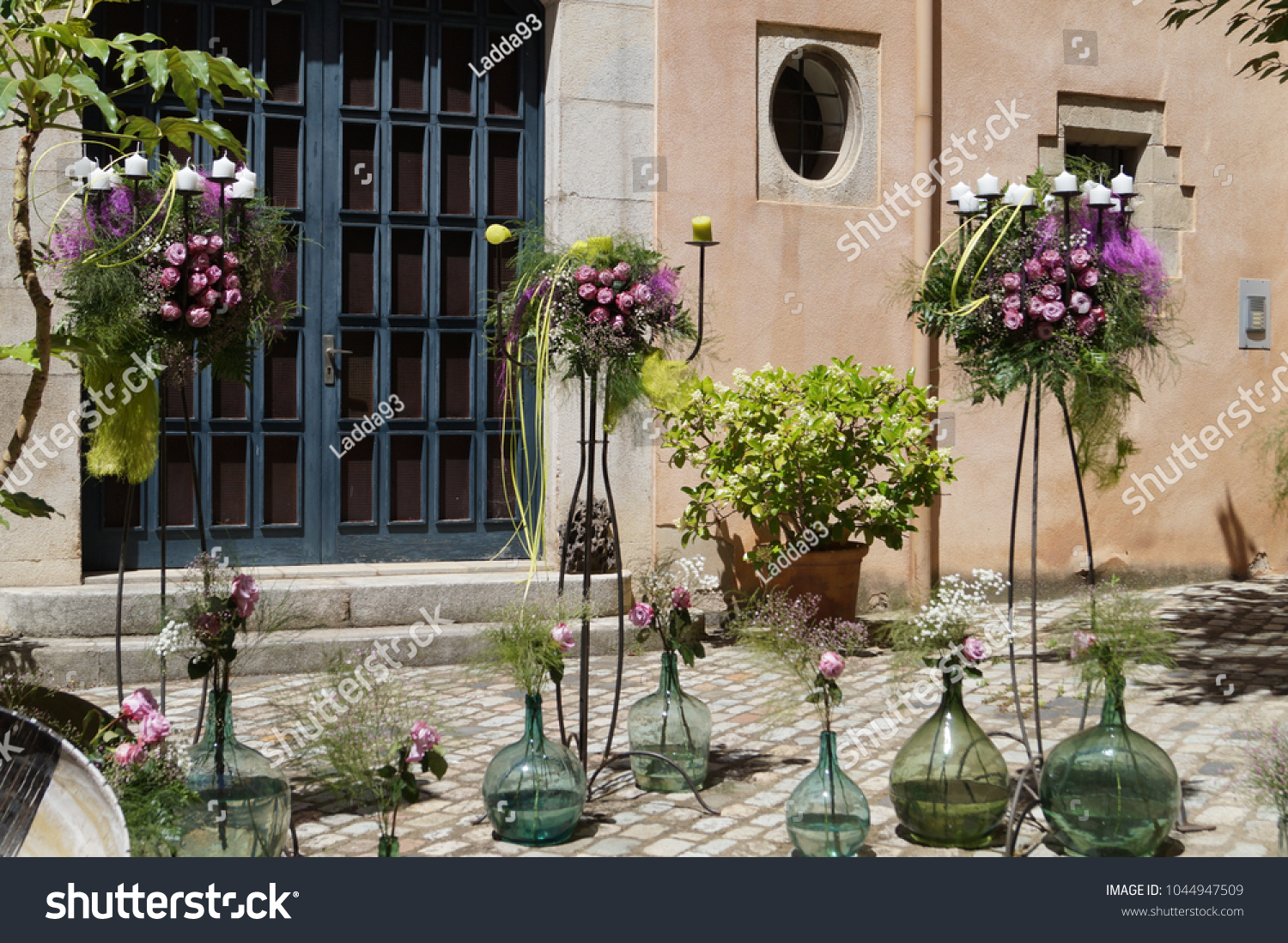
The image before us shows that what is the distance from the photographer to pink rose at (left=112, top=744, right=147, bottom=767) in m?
3.06

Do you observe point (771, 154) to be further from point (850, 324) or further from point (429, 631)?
point (429, 631)

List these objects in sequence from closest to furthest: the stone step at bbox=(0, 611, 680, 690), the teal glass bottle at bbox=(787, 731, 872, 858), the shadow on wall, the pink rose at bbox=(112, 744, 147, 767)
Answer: the pink rose at bbox=(112, 744, 147, 767), the teal glass bottle at bbox=(787, 731, 872, 858), the stone step at bbox=(0, 611, 680, 690), the shadow on wall

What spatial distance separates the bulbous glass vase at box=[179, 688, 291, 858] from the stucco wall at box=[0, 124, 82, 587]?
3638mm

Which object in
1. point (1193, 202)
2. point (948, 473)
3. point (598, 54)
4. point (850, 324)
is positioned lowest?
point (948, 473)

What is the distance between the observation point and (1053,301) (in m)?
4.04

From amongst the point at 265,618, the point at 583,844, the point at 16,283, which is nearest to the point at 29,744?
the point at 265,618

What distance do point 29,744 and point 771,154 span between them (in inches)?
238

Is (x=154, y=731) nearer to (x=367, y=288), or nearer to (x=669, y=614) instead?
(x=669, y=614)

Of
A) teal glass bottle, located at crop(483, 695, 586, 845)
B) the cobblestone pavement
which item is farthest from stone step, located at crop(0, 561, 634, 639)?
teal glass bottle, located at crop(483, 695, 586, 845)

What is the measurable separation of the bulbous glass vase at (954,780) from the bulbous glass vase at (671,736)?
2.87ft

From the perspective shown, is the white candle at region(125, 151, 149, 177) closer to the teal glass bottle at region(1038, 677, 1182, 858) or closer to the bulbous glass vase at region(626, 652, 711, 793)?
the bulbous glass vase at region(626, 652, 711, 793)

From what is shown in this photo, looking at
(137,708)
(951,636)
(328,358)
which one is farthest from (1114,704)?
(328,358)

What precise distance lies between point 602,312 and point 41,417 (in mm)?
3748

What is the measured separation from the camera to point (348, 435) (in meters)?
7.38
